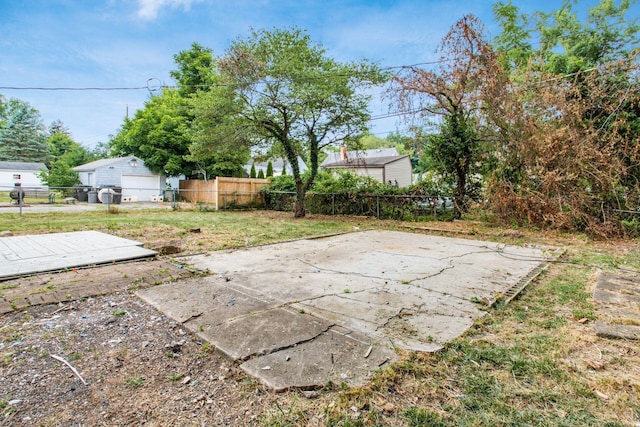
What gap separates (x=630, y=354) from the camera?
7.23 feet

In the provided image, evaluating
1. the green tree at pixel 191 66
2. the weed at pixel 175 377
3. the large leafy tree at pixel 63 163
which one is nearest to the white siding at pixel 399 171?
the green tree at pixel 191 66

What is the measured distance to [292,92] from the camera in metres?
9.79

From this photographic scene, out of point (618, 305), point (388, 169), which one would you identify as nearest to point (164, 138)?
point (388, 169)

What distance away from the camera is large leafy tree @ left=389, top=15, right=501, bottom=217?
8.62 m

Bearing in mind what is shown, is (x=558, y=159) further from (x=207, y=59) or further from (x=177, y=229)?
(x=207, y=59)

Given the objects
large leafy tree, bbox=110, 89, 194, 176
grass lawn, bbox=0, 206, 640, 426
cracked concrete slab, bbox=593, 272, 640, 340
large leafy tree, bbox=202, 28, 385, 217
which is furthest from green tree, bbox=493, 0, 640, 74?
large leafy tree, bbox=110, 89, 194, 176

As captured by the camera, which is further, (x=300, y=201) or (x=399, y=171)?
(x=399, y=171)

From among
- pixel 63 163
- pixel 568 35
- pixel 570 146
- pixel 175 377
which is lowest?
pixel 175 377

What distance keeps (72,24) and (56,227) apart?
671cm

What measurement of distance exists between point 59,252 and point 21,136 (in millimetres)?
43009

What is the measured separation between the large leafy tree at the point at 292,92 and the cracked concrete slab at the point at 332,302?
5866mm

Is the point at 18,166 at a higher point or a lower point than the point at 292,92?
lower

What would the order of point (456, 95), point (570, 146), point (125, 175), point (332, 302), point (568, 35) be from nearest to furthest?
point (332, 302)
point (570, 146)
point (456, 95)
point (568, 35)
point (125, 175)

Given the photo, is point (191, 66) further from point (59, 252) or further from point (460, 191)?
point (59, 252)
